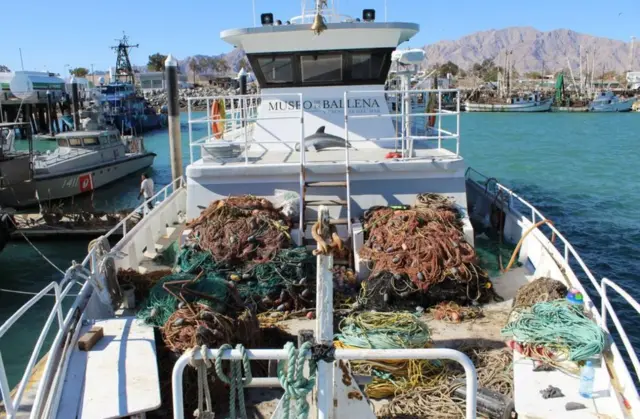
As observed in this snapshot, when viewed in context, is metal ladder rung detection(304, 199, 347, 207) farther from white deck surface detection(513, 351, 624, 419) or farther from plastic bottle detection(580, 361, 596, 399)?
plastic bottle detection(580, 361, 596, 399)

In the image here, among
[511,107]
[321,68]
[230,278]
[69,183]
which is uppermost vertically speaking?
[511,107]

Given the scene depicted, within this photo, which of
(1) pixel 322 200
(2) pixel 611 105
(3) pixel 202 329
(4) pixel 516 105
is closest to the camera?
(3) pixel 202 329

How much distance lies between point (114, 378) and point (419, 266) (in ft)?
13.5

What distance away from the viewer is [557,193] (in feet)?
76.6

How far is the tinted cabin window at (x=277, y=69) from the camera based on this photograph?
11.1 metres

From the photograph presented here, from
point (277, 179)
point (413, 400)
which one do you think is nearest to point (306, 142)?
point (277, 179)

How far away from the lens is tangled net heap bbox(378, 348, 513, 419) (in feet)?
16.4

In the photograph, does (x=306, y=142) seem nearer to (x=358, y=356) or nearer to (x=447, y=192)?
(x=447, y=192)

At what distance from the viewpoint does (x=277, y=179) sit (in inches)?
A: 365

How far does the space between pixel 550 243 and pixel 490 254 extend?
5.11 ft

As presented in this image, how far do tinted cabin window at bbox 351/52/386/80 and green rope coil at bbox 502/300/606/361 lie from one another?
665cm

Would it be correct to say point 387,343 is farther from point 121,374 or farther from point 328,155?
point 328,155

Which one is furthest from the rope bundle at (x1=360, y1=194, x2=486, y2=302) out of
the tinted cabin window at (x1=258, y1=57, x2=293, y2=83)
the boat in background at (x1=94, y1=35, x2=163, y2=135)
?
the boat in background at (x1=94, y1=35, x2=163, y2=135)

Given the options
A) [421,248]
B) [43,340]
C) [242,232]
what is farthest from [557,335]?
[43,340]
